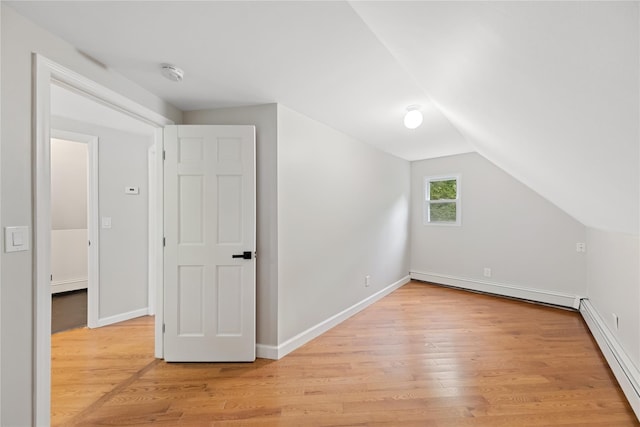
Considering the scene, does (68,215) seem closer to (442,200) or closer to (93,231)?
(93,231)

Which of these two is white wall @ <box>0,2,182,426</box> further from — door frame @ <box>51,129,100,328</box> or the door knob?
door frame @ <box>51,129,100,328</box>

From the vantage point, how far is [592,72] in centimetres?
73

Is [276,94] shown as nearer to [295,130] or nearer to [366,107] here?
[295,130]

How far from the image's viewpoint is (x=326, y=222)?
3.36 m

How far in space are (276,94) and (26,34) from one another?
149cm

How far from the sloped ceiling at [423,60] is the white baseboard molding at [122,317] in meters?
2.64

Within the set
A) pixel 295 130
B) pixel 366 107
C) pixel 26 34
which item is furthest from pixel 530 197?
pixel 26 34

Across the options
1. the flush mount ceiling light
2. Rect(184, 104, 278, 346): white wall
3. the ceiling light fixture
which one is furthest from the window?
the flush mount ceiling light

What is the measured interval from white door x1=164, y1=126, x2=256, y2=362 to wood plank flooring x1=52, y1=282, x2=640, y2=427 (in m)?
0.21

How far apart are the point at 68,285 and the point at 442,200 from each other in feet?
21.3

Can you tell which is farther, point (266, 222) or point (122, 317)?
point (122, 317)

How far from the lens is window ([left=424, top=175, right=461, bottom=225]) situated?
5.14m

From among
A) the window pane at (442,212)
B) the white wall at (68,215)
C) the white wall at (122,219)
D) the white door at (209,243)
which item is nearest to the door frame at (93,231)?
the white wall at (122,219)

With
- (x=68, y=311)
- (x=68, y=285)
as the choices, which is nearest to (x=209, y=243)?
(x=68, y=311)
